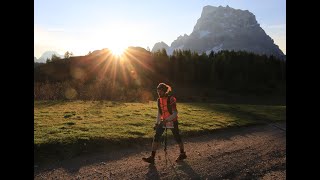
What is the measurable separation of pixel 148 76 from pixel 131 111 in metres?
47.3

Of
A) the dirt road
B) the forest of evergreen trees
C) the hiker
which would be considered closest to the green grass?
the dirt road

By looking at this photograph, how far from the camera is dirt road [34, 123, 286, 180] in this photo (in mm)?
11055

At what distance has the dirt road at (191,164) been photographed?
Result: 1105 centimetres

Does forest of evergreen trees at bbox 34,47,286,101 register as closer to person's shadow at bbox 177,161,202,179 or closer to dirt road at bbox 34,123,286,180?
dirt road at bbox 34,123,286,180

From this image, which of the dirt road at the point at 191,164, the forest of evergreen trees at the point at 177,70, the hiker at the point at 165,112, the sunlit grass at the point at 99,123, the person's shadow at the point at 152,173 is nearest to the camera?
the person's shadow at the point at 152,173

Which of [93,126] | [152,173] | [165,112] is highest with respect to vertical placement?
[165,112]

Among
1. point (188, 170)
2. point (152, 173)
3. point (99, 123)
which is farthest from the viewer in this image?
point (99, 123)

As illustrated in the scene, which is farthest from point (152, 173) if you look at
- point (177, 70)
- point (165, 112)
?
point (177, 70)

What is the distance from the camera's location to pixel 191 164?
12.3 m

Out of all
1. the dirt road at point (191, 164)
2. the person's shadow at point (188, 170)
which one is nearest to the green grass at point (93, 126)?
the dirt road at point (191, 164)

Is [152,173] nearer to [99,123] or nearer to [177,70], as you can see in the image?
[99,123]

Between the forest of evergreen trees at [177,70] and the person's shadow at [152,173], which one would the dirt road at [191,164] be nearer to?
the person's shadow at [152,173]
